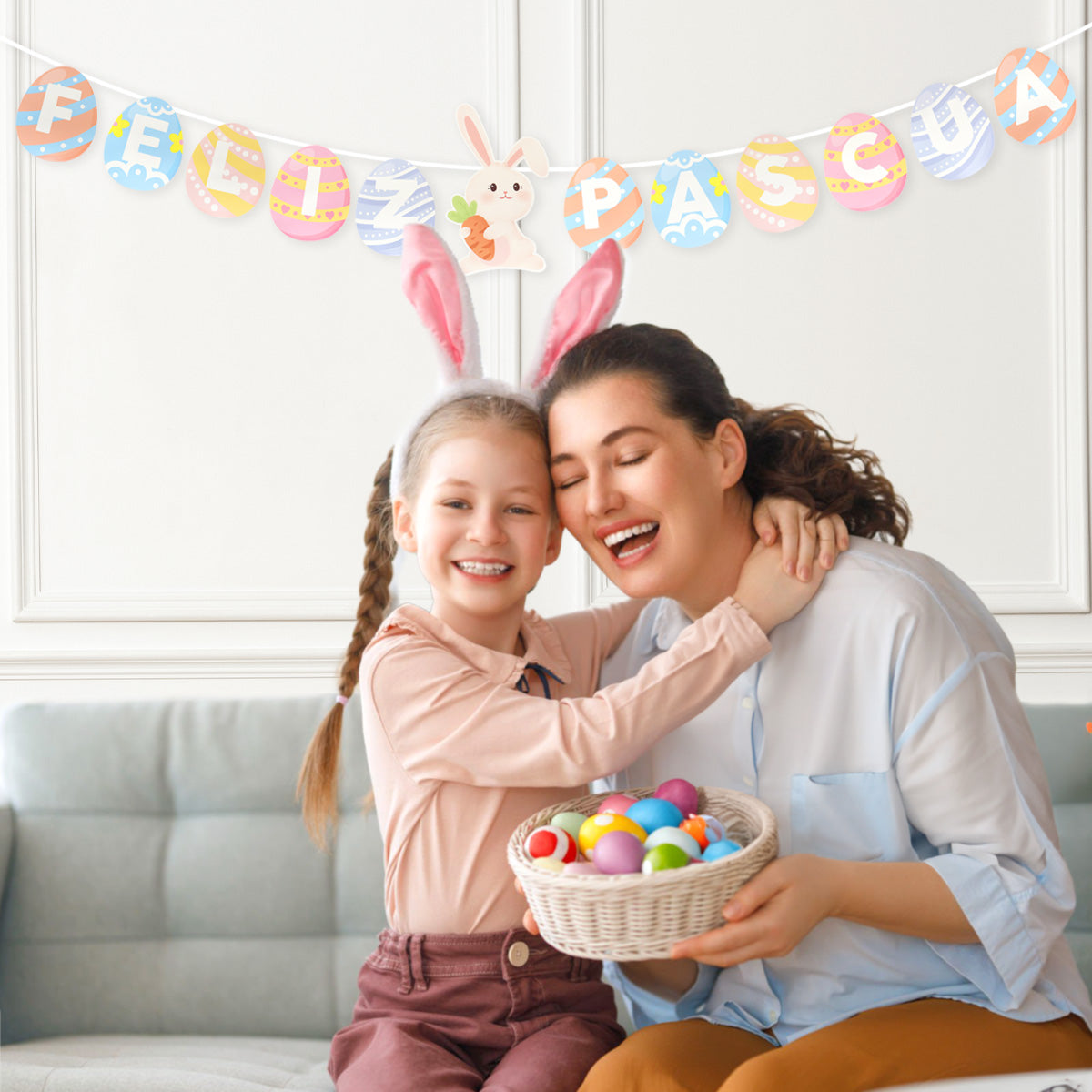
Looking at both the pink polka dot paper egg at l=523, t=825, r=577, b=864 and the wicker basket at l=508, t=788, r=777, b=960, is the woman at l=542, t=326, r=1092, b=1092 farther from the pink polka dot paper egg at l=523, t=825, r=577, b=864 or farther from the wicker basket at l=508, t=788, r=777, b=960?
the pink polka dot paper egg at l=523, t=825, r=577, b=864

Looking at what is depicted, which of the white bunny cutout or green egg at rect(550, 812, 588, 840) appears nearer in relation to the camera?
green egg at rect(550, 812, 588, 840)

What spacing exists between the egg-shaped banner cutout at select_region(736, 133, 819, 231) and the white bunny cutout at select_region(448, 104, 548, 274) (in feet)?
1.76

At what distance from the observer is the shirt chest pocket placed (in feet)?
4.46

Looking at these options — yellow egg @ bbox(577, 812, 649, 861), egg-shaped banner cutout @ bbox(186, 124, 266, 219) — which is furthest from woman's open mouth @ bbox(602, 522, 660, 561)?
egg-shaped banner cutout @ bbox(186, 124, 266, 219)

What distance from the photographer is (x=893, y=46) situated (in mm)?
2848

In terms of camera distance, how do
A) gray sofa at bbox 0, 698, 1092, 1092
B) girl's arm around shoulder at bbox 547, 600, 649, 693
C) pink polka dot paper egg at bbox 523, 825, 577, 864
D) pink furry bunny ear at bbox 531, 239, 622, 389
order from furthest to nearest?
gray sofa at bbox 0, 698, 1092, 1092 < girl's arm around shoulder at bbox 547, 600, 649, 693 < pink furry bunny ear at bbox 531, 239, 622, 389 < pink polka dot paper egg at bbox 523, 825, 577, 864

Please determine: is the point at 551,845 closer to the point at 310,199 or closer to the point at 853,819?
the point at 853,819

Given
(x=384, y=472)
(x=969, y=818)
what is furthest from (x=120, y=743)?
(x=969, y=818)

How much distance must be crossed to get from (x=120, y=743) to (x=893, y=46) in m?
2.52

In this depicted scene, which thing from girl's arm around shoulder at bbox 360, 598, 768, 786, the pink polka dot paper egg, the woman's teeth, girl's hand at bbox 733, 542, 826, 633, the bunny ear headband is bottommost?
the pink polka dot paper egg

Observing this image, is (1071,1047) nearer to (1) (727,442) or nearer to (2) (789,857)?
(2) (789,857)

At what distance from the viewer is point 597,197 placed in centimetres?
285

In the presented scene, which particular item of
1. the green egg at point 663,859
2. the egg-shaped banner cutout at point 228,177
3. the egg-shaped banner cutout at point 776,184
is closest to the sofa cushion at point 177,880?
the green egg at point 663,859

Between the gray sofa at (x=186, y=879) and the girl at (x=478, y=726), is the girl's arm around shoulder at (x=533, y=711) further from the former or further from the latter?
the gray sofa at (x=186, y=879)
